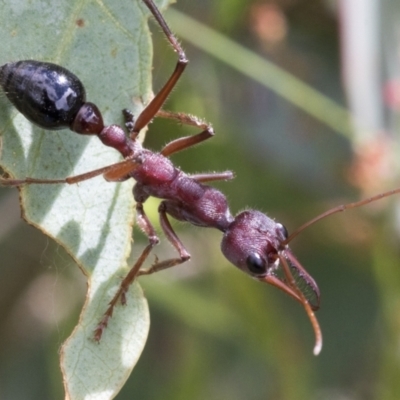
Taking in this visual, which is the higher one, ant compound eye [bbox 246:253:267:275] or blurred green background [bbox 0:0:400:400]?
ant compound eye [bbox 246:253:267:275]

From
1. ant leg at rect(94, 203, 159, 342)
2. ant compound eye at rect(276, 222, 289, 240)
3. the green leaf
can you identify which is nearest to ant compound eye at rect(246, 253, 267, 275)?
ant compound eye at rect(276, 222, 289, 240)

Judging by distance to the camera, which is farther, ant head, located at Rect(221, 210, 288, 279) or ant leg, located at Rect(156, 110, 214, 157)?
ant leg, located at Rect(156, 110, 214, 157)

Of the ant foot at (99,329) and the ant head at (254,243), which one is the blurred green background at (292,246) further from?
the ant foot at (99,329)

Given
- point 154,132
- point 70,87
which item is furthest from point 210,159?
point 70,87

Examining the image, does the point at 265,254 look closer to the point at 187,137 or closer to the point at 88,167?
the point at 187,137

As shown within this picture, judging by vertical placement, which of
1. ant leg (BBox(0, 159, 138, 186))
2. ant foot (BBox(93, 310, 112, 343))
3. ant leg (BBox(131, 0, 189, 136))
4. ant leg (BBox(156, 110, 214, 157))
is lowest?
ant foot (BBox(93, 310, 112, 343))

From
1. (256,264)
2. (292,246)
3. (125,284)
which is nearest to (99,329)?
(125,284)

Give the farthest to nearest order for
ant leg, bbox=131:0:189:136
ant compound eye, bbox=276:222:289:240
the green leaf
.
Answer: ant compound eye, bbox=276:222:289:240
ant leg, bbox=131:0:189:136
the green leaf

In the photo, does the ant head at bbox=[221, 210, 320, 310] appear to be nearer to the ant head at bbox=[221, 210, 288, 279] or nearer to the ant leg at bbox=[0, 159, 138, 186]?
the ant head at bbox=[221, 210, 288, 279]
